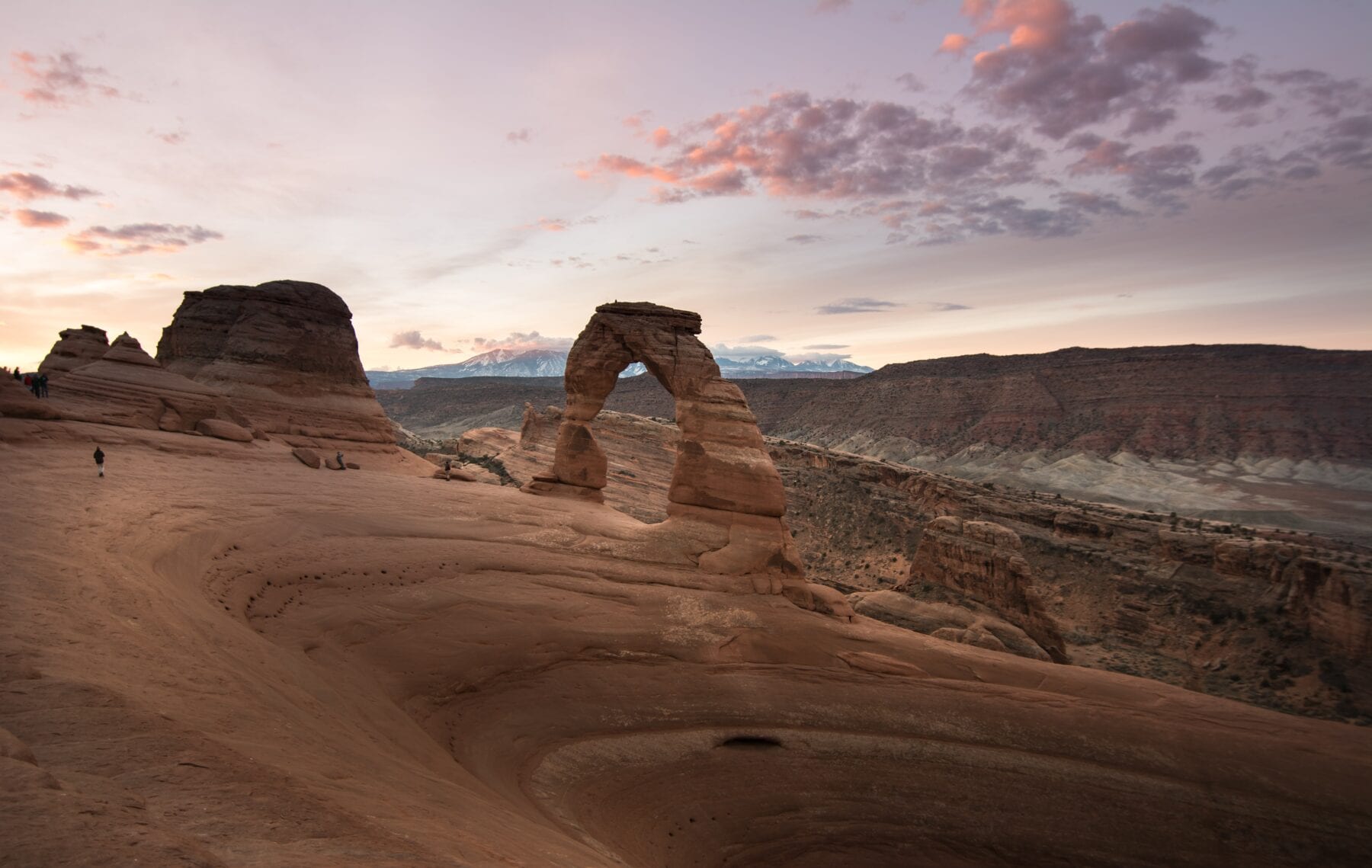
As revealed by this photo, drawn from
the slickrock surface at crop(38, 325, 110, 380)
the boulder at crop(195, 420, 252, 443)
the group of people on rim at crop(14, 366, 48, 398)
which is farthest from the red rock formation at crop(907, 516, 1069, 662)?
the slickrock surface at crop(38, 325, 110, 380)

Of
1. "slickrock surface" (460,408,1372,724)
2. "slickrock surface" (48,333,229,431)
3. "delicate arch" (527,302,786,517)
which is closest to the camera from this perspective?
"delicate arch" (527,302,786,517)

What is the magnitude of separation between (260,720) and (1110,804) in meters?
12.0

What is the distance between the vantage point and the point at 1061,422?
3612 inches

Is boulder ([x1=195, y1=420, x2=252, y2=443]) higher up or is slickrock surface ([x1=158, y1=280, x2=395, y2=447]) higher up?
slickrock surface ([x1=158, y1=280, x2=395, y2=447])


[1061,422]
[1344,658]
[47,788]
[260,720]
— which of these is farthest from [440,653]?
[1061,422]

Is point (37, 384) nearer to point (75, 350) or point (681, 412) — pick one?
point (75, 350)

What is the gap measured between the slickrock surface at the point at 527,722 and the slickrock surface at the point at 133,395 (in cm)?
758

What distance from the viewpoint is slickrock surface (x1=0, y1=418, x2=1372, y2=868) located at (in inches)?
180

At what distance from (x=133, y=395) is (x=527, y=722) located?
2380 cm

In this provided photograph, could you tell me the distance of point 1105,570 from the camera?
30.0 meters

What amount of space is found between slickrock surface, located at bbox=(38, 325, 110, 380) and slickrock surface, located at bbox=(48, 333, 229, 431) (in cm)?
213

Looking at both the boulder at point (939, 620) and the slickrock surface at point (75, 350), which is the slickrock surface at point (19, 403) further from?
the boulder at point (939, 620)

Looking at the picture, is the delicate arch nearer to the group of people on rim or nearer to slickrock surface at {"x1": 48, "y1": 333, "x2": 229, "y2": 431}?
slickrock surface at {"x1": 48, "y1": 333, "x2": 229, "y2": 431}

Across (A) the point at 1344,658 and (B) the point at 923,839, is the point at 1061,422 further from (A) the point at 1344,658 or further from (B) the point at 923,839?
(B) the point at 923,839
